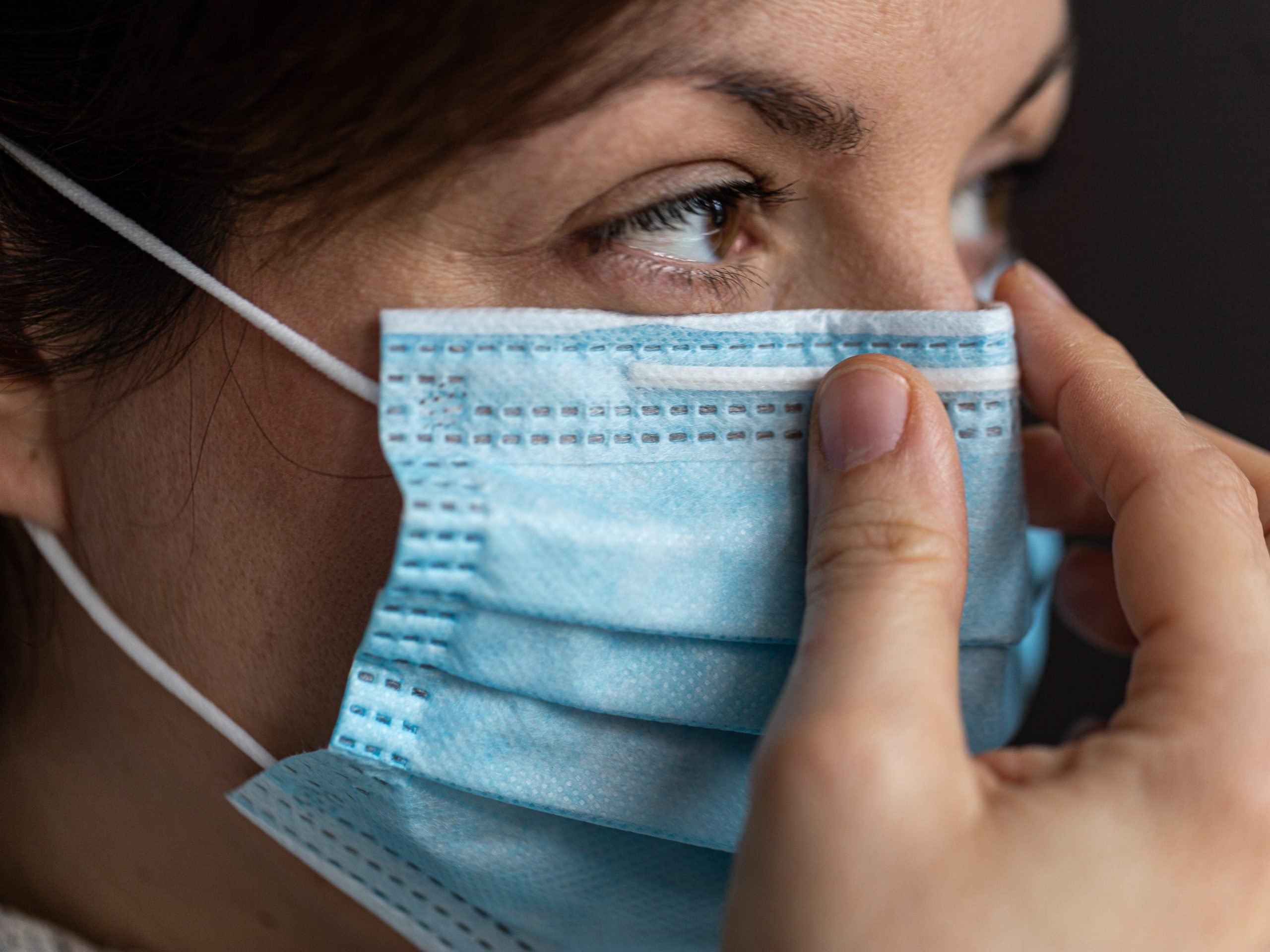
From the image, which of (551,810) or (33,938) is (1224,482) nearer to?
(551,810)

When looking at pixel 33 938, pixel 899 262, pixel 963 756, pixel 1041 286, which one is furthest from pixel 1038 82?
pixel 33 938

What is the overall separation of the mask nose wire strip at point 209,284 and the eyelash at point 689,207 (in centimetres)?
21

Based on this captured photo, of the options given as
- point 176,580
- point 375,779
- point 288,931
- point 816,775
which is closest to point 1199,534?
point 816,775

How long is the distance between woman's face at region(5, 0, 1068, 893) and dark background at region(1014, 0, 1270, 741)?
0.76 meters

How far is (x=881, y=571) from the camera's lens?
70 cm

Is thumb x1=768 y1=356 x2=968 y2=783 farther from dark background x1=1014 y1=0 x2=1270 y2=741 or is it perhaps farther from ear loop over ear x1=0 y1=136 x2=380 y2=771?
dark background x1=1014 y1=0 x2=1270 y2=741

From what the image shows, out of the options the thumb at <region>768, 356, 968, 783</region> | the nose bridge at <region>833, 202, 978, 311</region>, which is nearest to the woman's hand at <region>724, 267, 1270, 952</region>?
the thumb at <region>768, 356, 968, 783</region>

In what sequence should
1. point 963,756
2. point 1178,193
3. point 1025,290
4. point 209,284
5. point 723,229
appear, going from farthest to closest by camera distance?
point 1178,193
point 1025,290
point 723,229
point 209,284
point 963,756

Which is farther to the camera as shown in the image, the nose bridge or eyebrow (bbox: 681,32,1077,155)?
the nose bridge

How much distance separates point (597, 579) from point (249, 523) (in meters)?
0.28

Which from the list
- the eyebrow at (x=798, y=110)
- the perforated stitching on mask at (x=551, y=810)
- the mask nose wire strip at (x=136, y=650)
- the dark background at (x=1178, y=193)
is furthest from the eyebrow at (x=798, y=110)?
the dark background at (x=1178, y=193)

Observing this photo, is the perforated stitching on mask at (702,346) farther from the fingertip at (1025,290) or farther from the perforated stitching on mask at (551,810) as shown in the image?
the perforated stitching on mask at (551,810)

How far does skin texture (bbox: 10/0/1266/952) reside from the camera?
2.35ft

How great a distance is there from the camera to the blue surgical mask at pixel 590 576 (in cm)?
75
